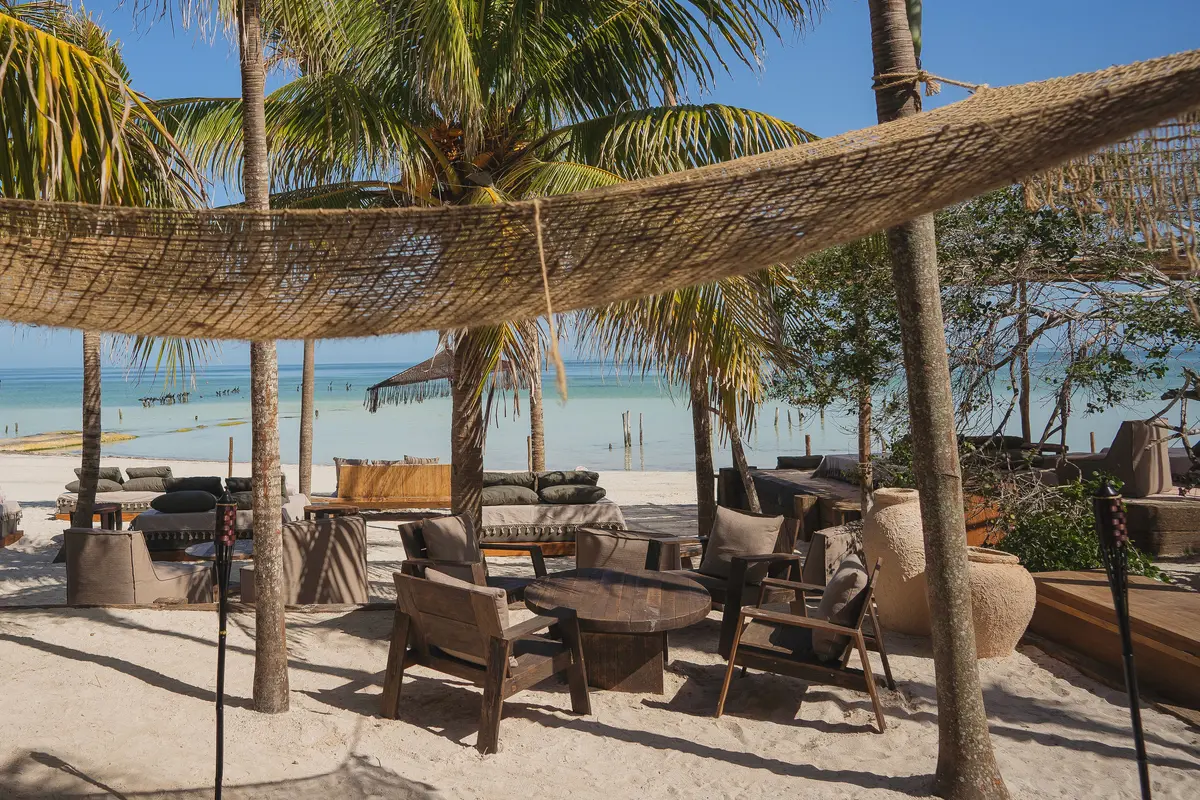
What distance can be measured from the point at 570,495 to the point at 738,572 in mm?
3557

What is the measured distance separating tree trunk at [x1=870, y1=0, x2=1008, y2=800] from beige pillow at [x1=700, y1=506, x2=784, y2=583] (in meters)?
2.35

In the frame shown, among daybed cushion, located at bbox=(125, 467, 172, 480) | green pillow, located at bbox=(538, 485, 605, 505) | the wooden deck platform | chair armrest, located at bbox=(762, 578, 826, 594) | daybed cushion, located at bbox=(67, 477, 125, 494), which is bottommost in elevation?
the wooden deck platform

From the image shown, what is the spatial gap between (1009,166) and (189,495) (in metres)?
7.79

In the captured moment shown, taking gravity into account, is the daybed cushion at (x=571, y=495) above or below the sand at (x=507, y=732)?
above

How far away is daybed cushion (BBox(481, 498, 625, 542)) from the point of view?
777 centimetres

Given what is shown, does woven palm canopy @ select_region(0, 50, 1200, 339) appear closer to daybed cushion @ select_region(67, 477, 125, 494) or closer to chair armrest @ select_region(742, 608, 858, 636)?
chair armrest @ select_region(742, 608, 858, 636)

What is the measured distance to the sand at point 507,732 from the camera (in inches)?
126

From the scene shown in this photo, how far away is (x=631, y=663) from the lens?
14.0 feet

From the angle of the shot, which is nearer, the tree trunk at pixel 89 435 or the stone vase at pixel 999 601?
the stone vase at pixel 999 601

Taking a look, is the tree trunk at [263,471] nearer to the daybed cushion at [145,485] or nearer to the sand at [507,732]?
the sand at [507,732]

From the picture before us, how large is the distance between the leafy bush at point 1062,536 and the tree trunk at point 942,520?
2.70 meters

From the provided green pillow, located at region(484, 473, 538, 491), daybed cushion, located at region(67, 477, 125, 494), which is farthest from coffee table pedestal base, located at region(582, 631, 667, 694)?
daybed cushion, located at region(67, 477, 125, 494)

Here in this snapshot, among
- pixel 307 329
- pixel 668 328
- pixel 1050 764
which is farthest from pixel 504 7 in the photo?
pixel 1050 764

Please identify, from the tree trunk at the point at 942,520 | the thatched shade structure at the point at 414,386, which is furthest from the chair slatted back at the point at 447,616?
the thatched shade structure at the point at 414,386
